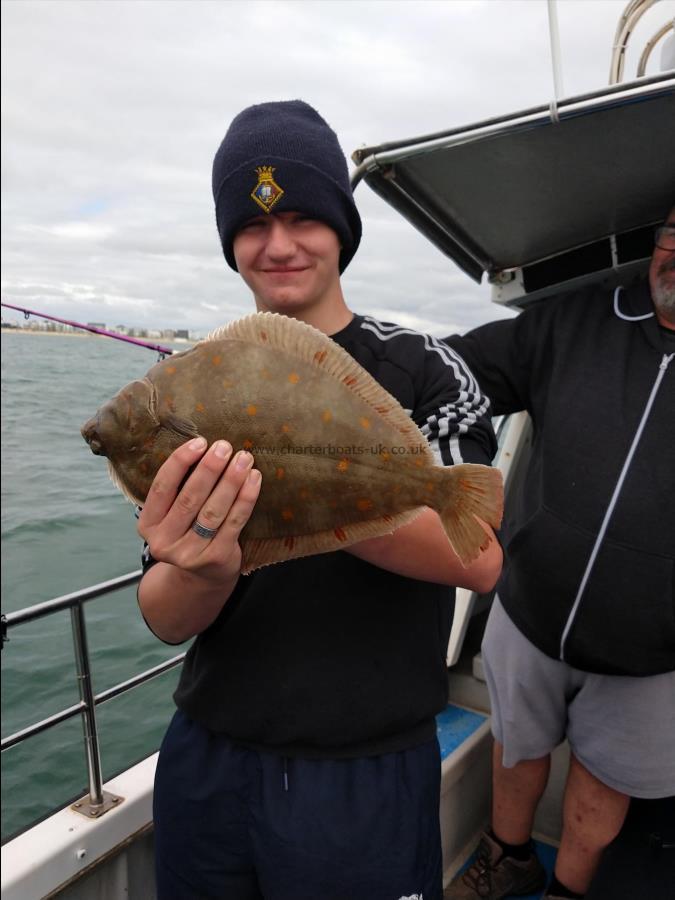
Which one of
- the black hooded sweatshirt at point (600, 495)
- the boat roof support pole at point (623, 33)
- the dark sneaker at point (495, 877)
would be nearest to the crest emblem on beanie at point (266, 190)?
the black hooded sweatshirt at point (600, 495)

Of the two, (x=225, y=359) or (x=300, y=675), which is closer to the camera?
(x=225, y=359)

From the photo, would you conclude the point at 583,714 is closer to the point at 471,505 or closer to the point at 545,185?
the point at 471,505

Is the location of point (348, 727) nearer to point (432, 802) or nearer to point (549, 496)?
point (432, 802)

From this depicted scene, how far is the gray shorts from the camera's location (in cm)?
247

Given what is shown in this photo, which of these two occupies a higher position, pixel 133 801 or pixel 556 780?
pixel 133 801

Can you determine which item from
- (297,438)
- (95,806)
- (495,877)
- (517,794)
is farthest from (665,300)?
(95,806)

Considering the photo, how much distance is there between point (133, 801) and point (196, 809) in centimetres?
98

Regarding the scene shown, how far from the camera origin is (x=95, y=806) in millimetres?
2426

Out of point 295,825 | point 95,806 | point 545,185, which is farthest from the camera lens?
point 545,185

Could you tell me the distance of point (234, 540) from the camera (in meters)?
1.42

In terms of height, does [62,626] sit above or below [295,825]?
below

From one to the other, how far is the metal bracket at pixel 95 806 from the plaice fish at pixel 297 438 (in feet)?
5.10

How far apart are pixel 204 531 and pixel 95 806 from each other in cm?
168

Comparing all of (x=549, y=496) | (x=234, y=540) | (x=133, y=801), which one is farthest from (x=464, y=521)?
(x=133, y=801)
